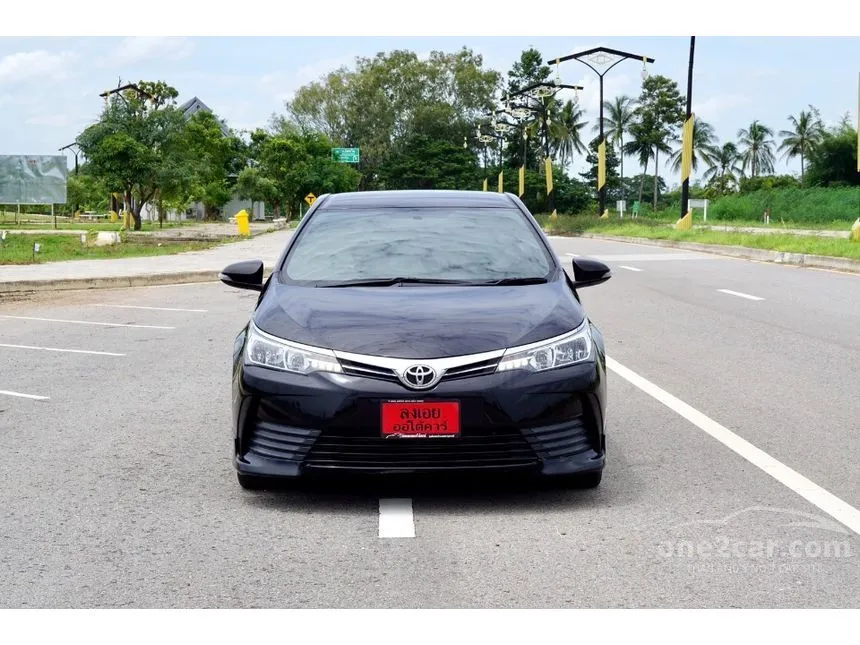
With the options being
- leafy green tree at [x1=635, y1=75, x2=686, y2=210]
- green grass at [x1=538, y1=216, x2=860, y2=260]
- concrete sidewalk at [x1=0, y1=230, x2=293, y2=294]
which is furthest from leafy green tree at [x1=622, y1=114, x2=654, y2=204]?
concrete sidewalk at [x1=0, y1=230, x2=293, y2=294]

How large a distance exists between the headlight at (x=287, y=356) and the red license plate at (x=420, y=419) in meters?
0.30

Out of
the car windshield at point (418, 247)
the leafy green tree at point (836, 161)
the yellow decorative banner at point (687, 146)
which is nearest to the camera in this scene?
the car windshield at point (418, 247)

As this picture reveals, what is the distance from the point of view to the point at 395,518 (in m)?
4.97

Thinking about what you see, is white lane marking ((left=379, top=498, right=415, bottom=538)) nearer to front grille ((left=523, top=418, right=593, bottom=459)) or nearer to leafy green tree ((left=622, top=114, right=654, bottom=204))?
front grille ((left=523, top=418, right=593, bottom=459))

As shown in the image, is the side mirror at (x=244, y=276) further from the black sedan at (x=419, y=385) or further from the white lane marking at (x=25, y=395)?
the white lane marking at (x=25, y=395)

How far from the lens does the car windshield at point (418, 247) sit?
5910mm

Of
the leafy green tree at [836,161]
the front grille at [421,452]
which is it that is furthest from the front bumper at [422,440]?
the leafy green tree at [836,161]

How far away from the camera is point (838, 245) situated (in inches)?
974

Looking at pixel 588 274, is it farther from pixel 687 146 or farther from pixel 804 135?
pixel 804 135

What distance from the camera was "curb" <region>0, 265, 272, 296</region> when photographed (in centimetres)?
1806

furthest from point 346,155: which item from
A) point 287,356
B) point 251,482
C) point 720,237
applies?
point 287,356

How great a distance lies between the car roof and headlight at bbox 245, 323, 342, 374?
1754mm

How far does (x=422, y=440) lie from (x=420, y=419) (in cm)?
10
